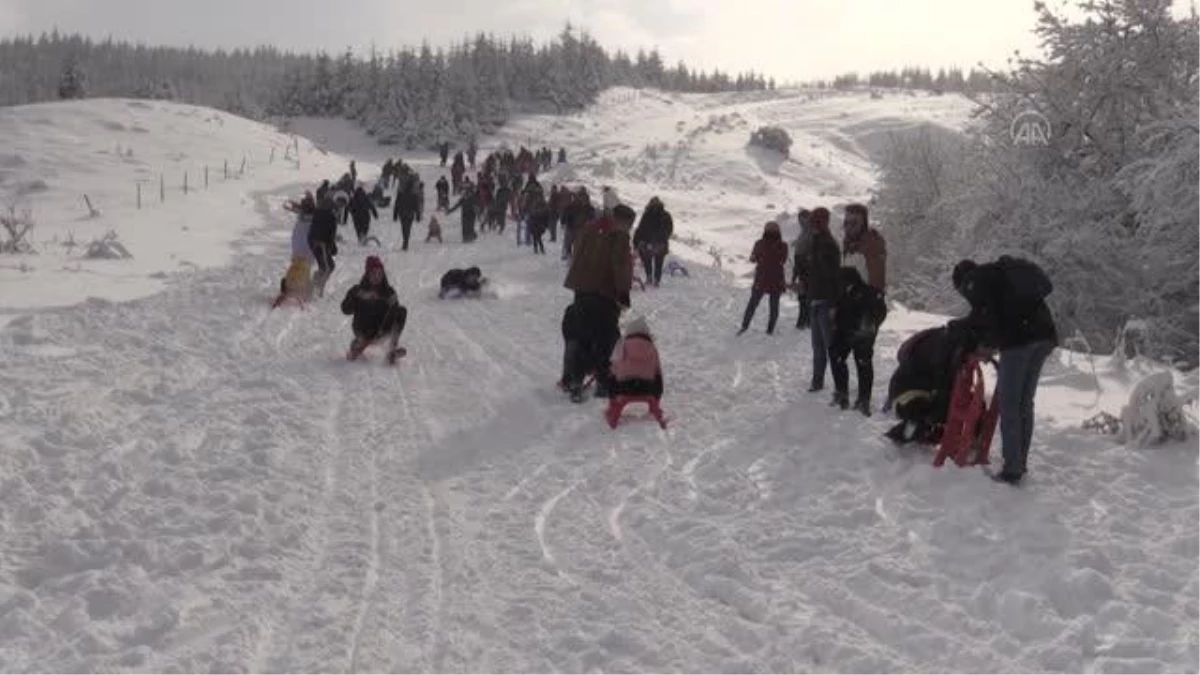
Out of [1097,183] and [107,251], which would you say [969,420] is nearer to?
[1097,183]

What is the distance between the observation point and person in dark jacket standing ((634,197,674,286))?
55.2ft

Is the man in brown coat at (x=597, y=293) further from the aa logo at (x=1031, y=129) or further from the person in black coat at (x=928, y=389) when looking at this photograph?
the aa logo at (x=1031, y=129)

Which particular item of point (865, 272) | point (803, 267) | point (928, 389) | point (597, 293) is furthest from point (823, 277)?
point (597, 293)

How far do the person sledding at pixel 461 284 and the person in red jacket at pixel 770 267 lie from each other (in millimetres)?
4754

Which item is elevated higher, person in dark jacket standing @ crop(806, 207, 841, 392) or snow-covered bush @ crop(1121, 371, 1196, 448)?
person in dark jacket standing @ crop(806, 207, 841, 392)

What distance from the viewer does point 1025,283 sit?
6.42 m

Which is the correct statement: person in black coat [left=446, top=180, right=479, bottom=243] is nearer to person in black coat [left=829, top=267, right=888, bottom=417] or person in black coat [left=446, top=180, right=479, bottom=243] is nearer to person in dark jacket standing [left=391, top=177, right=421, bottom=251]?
person in dark jacket standing [left=391, top=177, right=421, bottom=251]

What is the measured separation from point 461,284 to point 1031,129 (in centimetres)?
1014

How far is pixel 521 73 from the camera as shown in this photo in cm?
9888

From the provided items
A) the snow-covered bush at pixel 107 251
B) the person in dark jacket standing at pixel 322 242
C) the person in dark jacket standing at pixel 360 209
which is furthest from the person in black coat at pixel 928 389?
the person in dark jacket standing at pixel 360 209

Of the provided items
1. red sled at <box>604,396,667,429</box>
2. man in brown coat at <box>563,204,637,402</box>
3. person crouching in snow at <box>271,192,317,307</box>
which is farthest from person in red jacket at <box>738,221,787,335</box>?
person crouching in snow at <box>271,192,317,307</box>

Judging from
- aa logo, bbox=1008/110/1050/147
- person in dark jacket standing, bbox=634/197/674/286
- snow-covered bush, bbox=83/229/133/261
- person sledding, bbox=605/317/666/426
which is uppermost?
aa logo, bbox=1008/110/1050/147

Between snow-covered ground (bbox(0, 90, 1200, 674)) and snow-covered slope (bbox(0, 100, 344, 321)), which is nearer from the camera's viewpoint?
snow-covered ground (bbox(0, 90, 1200, 674))

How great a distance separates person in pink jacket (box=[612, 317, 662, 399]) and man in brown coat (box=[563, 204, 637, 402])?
2.05 ft
